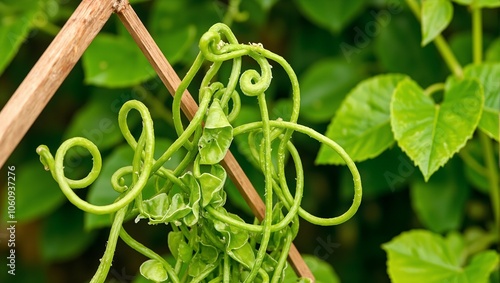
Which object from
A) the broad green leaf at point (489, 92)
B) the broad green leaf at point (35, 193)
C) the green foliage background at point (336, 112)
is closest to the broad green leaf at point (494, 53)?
the green foliage background at point (336, 112)

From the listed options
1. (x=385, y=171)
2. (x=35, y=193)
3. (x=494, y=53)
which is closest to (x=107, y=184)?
(x=35, y=193)

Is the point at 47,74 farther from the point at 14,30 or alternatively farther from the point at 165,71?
the point at 14,30

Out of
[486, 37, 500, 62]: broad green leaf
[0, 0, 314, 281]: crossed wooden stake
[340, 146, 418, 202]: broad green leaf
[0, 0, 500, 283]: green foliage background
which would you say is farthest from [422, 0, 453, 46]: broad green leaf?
[0, 0, 314, 281]: crossed wooden stake

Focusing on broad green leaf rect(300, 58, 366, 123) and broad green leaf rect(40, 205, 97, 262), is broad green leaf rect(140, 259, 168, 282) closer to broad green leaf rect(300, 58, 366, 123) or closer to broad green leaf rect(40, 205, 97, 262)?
broad green leaf rect(300, 58, 366, 123)

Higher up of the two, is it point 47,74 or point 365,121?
point 47,74

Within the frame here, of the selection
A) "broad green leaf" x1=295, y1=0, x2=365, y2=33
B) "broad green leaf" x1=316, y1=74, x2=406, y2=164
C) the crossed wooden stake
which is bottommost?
"broad green leaf" x1=316, y1=74, x2=406, y2=164
